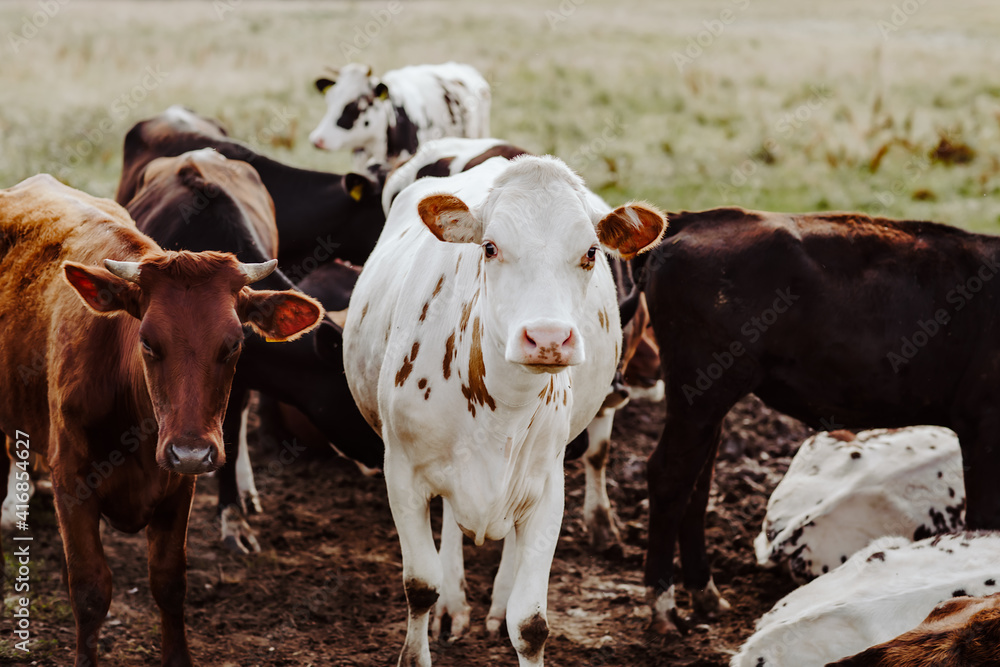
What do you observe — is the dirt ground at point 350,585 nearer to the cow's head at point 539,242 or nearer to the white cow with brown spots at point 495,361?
the white cow with brown spots at point 495,361

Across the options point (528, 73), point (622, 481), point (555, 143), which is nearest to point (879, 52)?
point (528, 73)

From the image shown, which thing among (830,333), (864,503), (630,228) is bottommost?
(864,503)

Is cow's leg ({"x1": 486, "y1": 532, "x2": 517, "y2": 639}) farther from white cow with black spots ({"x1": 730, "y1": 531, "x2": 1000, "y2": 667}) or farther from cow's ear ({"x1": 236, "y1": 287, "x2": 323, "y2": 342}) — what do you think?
cow's ear ({"x1": 236, "y1": 287, "x2": 323, "y2": 342})

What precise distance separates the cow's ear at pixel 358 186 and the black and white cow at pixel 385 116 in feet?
12.8

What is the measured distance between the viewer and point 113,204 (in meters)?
5.22

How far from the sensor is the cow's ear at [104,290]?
3.66 m

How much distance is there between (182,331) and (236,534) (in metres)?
2.48

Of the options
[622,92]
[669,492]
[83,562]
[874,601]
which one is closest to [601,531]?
[669,492]

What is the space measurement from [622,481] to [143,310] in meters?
3.82

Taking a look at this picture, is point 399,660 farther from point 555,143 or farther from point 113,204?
point 555,143

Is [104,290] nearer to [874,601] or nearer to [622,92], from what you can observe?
[874,601]

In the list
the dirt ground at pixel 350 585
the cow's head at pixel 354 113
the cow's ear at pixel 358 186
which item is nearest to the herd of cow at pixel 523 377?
the dirt ground at pixel 350 585

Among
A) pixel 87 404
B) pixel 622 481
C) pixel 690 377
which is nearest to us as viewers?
pixel 87 404

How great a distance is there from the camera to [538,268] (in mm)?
3332
